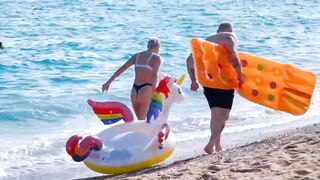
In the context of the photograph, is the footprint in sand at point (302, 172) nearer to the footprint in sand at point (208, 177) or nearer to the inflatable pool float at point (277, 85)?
the footprint in sand at point (208, 177)

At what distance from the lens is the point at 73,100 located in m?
11.3

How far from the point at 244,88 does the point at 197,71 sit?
19.8 inches

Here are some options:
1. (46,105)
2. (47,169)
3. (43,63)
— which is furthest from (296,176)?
(43,63)

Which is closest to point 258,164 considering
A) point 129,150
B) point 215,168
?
point 215,168


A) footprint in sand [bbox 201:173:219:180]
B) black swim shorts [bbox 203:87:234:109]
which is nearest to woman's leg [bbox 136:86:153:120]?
→ black swim shorts [bbox 203:87:234:109]

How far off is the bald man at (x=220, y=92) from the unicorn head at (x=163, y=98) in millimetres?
243

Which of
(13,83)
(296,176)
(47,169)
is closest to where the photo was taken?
(296,176)

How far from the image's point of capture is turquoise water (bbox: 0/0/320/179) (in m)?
8.89

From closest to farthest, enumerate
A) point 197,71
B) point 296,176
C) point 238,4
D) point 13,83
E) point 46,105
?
point 296,176, point 197,71, point 46,105, point 13,83, point 238,4

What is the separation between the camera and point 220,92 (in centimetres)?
651

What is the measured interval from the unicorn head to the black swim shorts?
338 mm

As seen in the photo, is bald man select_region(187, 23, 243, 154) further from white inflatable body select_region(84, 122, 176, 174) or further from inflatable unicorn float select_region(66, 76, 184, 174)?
white inflatable body select_region(84, 122, 176, 174)

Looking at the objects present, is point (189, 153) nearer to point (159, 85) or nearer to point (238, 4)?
point (159, 85)

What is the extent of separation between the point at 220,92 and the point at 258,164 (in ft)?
4.21
